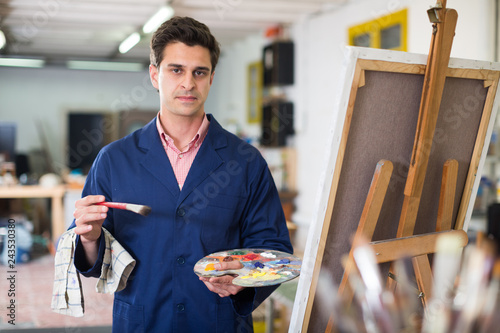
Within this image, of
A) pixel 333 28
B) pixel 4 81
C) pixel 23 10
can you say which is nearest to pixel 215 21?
pixel 333 28

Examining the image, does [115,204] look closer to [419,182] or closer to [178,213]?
[178,213]

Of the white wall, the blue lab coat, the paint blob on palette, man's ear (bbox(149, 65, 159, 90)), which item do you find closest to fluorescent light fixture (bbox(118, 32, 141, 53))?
the white wall

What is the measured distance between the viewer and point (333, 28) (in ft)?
19.2

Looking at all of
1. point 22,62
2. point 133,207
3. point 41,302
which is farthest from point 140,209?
point 22,62

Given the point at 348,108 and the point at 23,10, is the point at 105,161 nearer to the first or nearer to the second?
the point at 348,108

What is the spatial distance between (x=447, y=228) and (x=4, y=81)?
32.7 ft

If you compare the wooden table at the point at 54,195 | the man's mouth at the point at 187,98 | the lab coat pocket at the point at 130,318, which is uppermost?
the man's mouth at the point at 187,98

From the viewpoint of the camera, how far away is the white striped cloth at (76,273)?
5.16ft

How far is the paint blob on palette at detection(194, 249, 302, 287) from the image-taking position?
4.40 ft

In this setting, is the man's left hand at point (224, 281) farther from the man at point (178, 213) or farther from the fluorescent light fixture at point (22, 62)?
the fluorescent light fixture at point (22, 62)

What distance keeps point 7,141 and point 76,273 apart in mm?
5587

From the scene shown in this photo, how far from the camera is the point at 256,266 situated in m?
1.46

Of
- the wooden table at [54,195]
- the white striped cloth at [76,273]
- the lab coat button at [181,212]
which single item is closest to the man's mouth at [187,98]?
the lab coat button at [181,212]

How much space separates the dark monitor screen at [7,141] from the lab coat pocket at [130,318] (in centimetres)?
552
